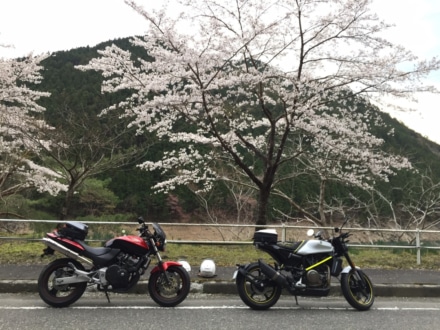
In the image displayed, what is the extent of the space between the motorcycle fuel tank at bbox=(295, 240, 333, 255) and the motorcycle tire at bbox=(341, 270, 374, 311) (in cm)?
42

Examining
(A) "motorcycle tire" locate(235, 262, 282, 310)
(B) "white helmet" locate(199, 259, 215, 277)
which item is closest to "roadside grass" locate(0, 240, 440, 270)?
(B) "white helmet" locate(199, 259, 215, 277)

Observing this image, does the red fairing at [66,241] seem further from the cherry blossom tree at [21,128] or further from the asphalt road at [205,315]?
→ the cherry blossom tree at [21,128]

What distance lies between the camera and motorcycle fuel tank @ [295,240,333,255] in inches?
205

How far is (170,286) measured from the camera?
5.20 metres

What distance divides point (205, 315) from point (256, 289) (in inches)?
30.7

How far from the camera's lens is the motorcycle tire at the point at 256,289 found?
5074 millimetres

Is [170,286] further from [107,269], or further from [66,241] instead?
[66,241]

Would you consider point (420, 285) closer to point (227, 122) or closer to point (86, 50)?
point (227, 122)

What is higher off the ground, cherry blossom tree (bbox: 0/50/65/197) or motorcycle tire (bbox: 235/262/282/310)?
cherry blossom tree (bbox: 0/50/65/197)

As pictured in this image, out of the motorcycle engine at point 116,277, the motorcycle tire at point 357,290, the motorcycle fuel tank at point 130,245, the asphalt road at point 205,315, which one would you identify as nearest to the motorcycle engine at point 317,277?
the motorcycle tire at point 357,290

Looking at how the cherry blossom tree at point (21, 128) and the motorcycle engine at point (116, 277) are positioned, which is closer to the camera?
the motorcycle engine at point (116, 277)

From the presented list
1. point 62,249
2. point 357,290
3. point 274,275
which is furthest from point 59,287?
point 357,290

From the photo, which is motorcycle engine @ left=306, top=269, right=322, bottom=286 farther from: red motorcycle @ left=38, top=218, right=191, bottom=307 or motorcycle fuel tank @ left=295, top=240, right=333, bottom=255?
red motorcycle @ left=38, top=218, right=191, bottom=307

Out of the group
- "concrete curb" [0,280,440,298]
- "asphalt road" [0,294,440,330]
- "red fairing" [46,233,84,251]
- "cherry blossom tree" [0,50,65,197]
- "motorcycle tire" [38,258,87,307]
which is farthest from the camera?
Answer: "cherry blossom tree" [0,50,65,197]
